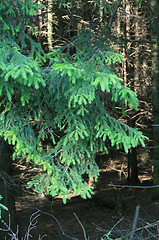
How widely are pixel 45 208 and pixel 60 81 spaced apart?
8.68 metres

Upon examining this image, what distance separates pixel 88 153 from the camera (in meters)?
4.86

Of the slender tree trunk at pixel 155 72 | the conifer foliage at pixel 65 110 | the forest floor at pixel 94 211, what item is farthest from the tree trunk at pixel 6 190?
the slender tree trunk at pixel 155 72

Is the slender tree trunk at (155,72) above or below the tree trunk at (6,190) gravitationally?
above

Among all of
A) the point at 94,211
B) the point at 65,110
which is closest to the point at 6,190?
the point at 65,110

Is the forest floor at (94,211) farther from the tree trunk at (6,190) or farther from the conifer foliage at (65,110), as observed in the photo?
the conifer foliage at (65,110)

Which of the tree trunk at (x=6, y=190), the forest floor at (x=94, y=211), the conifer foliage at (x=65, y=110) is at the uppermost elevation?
the conifer foliage at (x=65, y=110)

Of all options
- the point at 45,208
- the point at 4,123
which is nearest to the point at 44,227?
the point at 45,208

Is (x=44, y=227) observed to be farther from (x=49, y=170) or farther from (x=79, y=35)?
(x=79, y=35)

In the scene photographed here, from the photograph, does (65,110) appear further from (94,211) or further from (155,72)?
(94,211)

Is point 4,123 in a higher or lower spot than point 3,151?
higher

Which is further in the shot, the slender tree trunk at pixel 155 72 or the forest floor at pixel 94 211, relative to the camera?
the slender tree trunk at pixel 155 72

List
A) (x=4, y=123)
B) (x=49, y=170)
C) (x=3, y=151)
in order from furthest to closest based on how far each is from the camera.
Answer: (x=3, y=151) < (x=4, y=123) < (x=49, y=170)

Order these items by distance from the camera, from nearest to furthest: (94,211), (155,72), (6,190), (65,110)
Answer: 1. (65,110)
2. (6,190)
3. (155,72)
4. (94,211)

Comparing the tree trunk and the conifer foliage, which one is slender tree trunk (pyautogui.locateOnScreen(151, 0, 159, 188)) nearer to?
the conifer foliage
